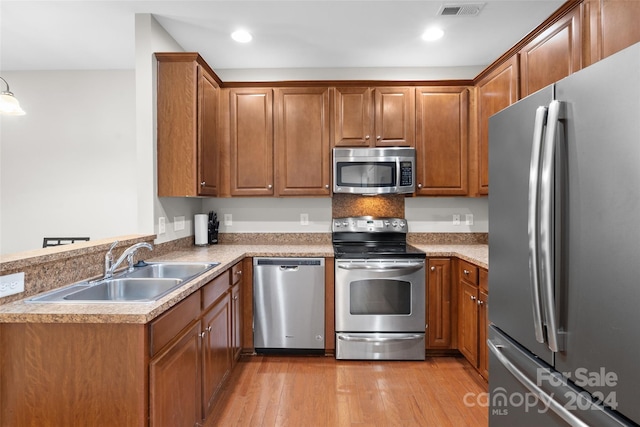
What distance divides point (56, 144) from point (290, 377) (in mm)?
3341

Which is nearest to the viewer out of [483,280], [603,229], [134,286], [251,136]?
[603,229]

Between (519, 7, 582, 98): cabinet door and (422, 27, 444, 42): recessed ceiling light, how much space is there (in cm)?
64

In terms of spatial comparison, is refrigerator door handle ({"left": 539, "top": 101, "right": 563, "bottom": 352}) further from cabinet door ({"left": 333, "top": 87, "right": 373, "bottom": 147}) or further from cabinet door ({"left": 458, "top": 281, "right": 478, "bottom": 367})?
cabinet door ({"left": 333, "top": 87, "right": 373, "bottom": 147})

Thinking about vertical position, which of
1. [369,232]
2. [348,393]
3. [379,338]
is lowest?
[348,393]

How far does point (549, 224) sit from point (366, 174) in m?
2.12

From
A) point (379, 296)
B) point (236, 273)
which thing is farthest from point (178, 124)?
point (379, 296)

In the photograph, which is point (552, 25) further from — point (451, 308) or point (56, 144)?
point (56, 144)

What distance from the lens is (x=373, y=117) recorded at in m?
3.12

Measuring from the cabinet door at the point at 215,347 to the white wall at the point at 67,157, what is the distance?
198cm

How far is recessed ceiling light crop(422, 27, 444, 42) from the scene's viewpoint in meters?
2.67

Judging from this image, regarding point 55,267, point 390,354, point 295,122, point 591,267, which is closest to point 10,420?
point 55,267

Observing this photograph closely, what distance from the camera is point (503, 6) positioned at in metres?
2.36

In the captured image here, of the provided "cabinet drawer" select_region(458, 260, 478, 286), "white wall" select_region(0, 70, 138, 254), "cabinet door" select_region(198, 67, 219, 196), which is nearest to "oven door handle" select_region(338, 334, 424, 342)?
"cabinet drawer" select_region(458, 260, 478, 286)

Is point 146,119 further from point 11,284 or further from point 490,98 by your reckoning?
point 490,98
